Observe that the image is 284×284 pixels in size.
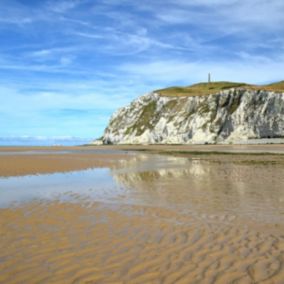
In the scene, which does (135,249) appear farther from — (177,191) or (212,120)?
(212,120)

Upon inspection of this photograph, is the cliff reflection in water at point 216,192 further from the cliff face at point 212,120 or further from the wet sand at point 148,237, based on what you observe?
the cliff face at point 212,120

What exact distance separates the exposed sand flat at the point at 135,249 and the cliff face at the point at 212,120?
66.2 m

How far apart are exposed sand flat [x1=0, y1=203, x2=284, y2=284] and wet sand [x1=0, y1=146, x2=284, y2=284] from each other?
0.02 meters

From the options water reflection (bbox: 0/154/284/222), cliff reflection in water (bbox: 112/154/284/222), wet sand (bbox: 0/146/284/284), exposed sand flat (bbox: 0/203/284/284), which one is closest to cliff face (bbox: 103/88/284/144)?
cliff reflection in water (bbox: 112/154/284/222)

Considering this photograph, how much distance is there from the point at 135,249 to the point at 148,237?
90 centimetres

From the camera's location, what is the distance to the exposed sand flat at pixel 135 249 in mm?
5885

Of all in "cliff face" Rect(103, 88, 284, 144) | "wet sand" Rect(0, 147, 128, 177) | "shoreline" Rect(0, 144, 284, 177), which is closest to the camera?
"wet sand" Rect(0, 147, 128, 177)

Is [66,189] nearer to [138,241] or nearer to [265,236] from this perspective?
[138,241]

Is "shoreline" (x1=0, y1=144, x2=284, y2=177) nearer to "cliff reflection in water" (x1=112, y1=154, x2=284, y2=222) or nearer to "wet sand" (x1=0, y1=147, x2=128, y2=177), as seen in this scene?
"wet sand" (x1=0, y1=147, x2=128, y2=177)

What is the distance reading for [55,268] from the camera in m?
6.25

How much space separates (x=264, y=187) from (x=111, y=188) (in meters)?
6.83

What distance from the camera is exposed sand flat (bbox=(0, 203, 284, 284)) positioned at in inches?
232

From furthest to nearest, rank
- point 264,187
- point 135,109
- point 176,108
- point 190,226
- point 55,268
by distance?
1. point 135,109
2. point 176,108
3. point 264,187
4. point 190,226
5. point 55,268

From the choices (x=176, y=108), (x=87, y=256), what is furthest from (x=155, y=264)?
(x=176, y=108)
